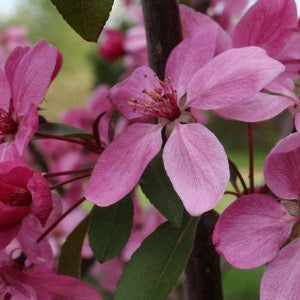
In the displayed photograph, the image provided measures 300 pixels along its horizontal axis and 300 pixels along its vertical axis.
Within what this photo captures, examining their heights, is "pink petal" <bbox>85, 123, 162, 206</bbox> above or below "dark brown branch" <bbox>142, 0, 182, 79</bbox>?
below

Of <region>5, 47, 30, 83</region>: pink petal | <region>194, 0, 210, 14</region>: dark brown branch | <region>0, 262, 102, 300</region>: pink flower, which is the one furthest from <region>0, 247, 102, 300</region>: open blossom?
<region>194, 0, 210, 14</region>: dark brown branch

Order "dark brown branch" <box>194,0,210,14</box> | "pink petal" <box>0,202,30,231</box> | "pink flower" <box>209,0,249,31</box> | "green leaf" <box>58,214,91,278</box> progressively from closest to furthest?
"pink petal" <box>0,202,30,231</box> → "green leaf" <box>58,214,91,278</box> → "dark brown branch" <box>194,0,210,14</box> → "pink flower" <box>209,0,249,31</box>

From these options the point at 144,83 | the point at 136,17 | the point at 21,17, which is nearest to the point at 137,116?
the point at 144,83

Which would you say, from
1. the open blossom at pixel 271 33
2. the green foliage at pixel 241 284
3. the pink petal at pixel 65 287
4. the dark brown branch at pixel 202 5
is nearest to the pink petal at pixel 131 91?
the open blossom at pixel 271 33

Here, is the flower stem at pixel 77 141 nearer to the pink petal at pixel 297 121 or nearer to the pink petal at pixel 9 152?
the pink petal at pixel 9 152

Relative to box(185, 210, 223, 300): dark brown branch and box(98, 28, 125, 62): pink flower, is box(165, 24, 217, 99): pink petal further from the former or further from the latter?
box(98, 28, 125, 62): pink flower

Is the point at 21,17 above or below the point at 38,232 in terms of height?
below

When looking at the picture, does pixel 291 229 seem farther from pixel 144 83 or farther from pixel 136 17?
pixel 136 17

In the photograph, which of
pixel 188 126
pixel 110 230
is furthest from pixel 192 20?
pixel 110 230
